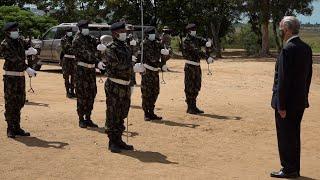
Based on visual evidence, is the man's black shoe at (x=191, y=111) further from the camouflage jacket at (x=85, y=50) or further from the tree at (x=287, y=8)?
the tree at (x=287, y=8)

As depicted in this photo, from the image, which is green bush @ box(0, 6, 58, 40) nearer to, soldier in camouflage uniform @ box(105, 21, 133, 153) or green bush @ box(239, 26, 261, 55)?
green bush @ box(239, 26, 261, 55)

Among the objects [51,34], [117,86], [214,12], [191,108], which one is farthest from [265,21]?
[117,86]

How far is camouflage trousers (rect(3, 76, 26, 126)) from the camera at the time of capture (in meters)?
8.84

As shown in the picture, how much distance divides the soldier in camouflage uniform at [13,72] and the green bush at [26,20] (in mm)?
21986

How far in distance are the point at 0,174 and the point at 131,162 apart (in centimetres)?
167

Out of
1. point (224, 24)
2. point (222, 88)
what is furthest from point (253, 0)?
→ point (222, 88)

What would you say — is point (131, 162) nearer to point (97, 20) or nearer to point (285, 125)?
point (285, 125)

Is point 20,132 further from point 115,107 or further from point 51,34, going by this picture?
point 51,34

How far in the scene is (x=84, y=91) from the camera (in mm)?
9922

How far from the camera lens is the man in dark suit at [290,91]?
645 centimetres

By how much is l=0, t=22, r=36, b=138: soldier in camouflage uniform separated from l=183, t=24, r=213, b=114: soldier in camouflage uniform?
3533 mm

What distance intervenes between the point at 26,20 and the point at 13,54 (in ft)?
77.2

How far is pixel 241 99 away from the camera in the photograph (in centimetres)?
1400

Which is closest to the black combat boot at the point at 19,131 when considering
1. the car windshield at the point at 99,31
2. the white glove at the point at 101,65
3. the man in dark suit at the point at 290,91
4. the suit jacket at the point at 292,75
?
the white glove at the point at 101,65
